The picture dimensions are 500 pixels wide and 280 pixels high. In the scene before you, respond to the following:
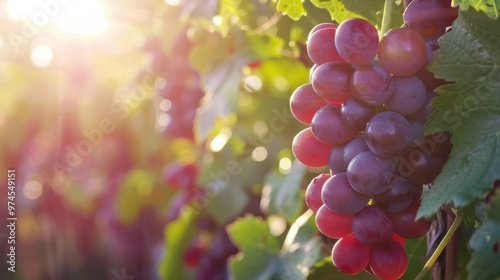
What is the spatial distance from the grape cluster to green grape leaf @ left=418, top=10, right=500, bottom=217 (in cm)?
126

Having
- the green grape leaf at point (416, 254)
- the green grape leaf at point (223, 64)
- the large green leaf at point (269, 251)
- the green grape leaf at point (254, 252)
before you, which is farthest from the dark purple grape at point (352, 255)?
the green grape leaf at point (223, 64)

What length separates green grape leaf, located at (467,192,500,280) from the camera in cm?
62

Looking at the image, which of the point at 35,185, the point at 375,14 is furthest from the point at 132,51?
the point at 375,14

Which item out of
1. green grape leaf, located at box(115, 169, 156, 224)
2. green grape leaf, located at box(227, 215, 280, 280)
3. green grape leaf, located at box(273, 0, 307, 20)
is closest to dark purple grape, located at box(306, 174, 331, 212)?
green grape leaf, located at box(273, 0, 307, 20)

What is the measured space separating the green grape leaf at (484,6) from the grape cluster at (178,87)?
4.07 feet

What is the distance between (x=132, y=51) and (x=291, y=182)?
3.85 feet

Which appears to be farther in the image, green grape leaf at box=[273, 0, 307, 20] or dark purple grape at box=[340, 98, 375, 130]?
green grape leaf at box=[273, 0, 307, 20]

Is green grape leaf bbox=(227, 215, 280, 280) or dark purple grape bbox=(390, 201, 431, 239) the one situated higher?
dark purple grape bbox=(390, 201, 431, 239)

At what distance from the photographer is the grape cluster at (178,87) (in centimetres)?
198

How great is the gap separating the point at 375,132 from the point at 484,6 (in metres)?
0.19

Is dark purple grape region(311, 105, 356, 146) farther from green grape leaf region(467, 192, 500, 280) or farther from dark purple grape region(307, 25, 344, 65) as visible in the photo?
green grape leaf region(467, 192, 500, 280)

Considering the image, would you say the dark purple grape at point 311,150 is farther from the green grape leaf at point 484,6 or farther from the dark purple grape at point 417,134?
the green grape leaf at point 484,6

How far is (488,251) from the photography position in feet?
2.05

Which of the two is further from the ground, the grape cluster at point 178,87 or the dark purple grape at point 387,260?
the grape cluster at point 178,87
